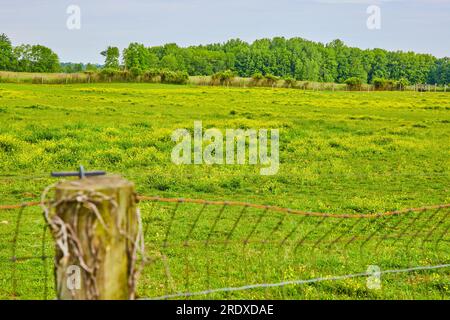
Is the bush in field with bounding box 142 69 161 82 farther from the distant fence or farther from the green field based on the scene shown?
the green field

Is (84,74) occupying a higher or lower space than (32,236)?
higher

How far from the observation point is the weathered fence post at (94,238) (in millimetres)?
3062

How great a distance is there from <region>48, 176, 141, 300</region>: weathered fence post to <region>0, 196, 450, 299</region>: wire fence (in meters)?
3.00

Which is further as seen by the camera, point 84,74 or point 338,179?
point 84,74

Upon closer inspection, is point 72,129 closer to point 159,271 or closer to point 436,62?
point 159,271

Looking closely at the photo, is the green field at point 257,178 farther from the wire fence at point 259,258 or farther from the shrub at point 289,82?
the shrub at point 289,82

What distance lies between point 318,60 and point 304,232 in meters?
149

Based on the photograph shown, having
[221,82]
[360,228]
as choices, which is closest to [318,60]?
[221,82]

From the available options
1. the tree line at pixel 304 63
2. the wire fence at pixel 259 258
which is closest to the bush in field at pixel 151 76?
the tree line at pixel 304 63

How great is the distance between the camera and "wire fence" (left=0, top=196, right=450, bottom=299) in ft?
25.8

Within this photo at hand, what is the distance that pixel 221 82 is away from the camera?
292 feet

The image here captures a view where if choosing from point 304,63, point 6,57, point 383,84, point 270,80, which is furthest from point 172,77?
point 304,63

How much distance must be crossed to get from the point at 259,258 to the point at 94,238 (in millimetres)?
6675

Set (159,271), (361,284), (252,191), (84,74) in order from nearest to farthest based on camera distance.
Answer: (361,284) → (159,271) → (252,191) → (84,74)
